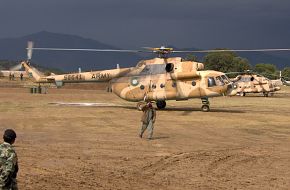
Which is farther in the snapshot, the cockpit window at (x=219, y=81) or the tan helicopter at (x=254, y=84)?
the tan helicopter at (x=254, y=84)

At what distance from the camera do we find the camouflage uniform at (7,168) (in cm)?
729

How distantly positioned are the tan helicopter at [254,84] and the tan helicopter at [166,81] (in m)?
23.5

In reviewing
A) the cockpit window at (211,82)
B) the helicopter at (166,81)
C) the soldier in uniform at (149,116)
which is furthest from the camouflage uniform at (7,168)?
the cockpit window at (211,82)

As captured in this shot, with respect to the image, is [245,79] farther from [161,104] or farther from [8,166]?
[8,166]

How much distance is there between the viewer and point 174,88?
31.1 m

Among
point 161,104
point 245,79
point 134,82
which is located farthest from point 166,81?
point 245,79

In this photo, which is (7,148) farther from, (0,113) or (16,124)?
(0,113)

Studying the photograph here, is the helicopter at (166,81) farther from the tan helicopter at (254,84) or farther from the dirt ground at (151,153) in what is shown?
the tan helicopter at (254,84)

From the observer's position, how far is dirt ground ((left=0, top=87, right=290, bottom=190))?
11.5 meters

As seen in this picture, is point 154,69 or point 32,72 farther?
point 32,72

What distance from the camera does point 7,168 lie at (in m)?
7.33

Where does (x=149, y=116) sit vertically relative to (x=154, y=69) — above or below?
below

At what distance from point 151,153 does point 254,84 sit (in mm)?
40970

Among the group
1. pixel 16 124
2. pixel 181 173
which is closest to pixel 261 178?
pixel 181 173
